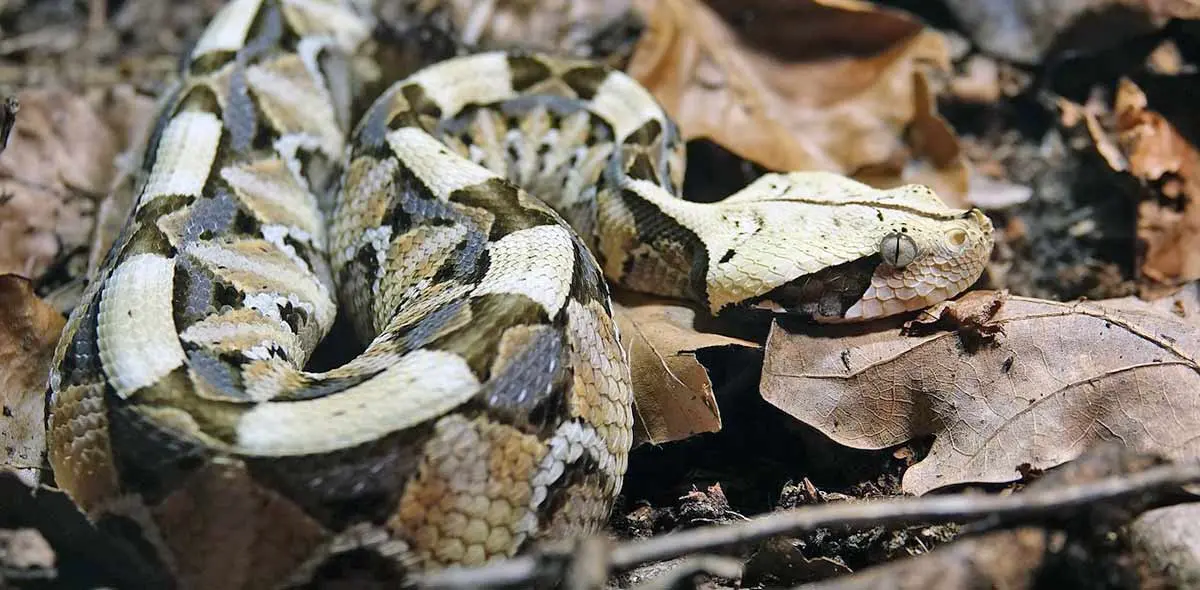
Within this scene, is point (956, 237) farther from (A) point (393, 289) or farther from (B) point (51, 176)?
(B) point (51, 176)

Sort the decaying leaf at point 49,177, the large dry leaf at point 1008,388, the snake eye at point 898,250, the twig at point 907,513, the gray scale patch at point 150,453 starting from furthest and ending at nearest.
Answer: the decaying leaf at point 49,177 < the snake eye at point 898,250 < the large dry leaf at point 1008,388 < the gray scale patch at point 150,453 < the twig at point 907,513

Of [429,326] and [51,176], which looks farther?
[51,176]

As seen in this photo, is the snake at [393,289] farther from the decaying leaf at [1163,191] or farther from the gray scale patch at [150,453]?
the decaying leaf at [1163,191]

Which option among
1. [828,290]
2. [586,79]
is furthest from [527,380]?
[586,79]

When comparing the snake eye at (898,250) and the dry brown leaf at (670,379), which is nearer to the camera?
the dry brown leaf at (670,379)

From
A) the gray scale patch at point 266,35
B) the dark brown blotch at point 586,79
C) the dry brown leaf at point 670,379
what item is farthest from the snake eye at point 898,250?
the gray scale patch at point 266,35

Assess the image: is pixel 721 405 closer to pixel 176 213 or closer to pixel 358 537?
pixel 358 537

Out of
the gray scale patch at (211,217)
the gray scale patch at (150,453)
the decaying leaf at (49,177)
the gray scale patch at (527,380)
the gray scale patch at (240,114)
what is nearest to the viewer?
the gray scale patch at (150,453)

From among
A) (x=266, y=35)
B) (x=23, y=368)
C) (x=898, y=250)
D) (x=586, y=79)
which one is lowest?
(x=898, y=250)
